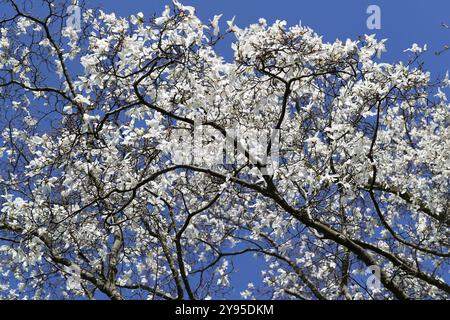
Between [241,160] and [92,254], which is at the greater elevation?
[241,160]

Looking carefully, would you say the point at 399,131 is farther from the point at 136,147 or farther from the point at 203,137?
the point at 136,147

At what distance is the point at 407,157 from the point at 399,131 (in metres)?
1.07

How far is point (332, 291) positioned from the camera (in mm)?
8008

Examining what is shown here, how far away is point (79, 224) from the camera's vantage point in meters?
6.66

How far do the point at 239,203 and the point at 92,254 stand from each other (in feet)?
6.61

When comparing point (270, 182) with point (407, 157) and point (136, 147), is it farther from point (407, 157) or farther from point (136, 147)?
point (407, 157)

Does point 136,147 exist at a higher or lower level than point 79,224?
higher

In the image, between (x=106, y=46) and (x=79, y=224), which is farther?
(x=79, y=224)

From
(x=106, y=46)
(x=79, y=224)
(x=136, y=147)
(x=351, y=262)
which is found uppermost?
(x=106, y=46)

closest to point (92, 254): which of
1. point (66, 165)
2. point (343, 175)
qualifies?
point (66, 165)

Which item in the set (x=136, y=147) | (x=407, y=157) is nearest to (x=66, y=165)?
(x=136, y=147)
